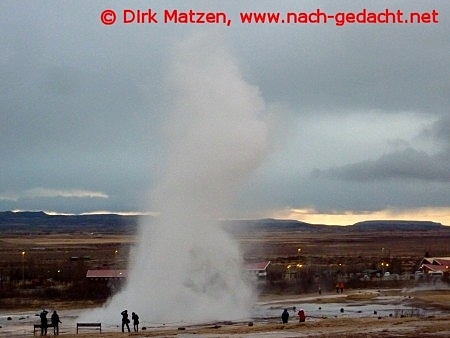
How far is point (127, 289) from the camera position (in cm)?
3017

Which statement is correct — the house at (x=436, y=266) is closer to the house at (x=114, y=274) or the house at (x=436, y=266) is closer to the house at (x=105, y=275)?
the house at (x=114, y=274)

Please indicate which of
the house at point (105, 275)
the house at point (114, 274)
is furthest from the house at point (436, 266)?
the house at point (105, 275)

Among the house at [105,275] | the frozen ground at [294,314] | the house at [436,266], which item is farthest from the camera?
the house at [436,266]

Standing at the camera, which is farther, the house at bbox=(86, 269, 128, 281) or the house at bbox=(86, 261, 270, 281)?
the house at bbox=(86, 269, 128, 281)

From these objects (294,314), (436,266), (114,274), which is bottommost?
(294,314)

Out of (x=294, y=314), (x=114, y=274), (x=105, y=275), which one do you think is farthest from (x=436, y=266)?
(x=294, y=314)

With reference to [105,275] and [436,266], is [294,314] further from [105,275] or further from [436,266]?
[436,266]

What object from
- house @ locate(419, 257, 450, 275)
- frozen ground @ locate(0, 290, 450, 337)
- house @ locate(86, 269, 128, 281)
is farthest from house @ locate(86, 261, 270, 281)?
house @ locate(419, 257, 450, 275)

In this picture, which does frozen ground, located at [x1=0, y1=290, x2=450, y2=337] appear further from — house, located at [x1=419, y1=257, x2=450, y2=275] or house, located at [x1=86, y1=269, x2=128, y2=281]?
house, located at [x1=419, y1=257, x2=450, y2=275]

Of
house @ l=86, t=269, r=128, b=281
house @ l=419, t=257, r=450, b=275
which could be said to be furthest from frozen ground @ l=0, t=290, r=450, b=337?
house @ l=419, t=257, r=450, b=275

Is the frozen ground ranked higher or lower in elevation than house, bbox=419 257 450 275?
lower

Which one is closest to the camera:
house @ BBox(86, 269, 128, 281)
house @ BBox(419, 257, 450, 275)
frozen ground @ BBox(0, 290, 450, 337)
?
frozen ground @ BBox(0, 290, 450, 337)

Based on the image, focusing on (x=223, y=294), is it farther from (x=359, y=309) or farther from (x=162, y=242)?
(x=359, y=309)

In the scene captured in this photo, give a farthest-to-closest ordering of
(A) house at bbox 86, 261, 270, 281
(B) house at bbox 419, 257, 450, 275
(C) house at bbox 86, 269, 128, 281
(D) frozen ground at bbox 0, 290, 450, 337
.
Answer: (B) house at bbox 419, 257, 450, 275 < (C) house at bbox 86, 269, 128, 281 < (A) house at bbox 86, 261, 270, 281 < (D) frozen ground at bbox 0, 290, 450, 337
